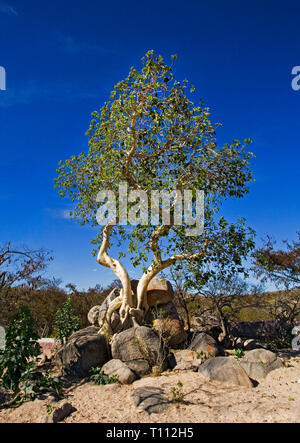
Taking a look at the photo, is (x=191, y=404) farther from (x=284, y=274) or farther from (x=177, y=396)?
(x=284, y=274)

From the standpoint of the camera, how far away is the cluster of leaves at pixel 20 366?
7395 millimetres

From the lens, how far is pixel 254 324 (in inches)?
623

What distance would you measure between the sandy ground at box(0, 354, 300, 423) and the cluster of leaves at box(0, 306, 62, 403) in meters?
0.41

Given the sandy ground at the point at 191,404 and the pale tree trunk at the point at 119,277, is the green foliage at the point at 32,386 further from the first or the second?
the pale tree trunk at the point at 119,277

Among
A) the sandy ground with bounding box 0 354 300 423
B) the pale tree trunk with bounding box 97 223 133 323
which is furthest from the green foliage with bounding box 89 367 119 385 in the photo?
the pale tree trunk with bounding box 97 223 133 323

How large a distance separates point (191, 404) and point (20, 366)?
13.1 ft

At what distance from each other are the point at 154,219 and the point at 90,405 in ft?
16.8

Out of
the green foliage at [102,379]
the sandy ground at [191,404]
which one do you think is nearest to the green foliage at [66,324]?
the green foliage at [102,379]

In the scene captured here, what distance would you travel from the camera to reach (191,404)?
6723 millimetres

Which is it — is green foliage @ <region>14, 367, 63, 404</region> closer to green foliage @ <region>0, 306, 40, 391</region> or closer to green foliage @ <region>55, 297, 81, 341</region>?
green foliage @ <region>0, 306, 40, 391</region>

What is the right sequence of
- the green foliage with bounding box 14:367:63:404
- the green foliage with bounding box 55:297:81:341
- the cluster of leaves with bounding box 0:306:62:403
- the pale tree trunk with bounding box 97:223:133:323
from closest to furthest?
1. the green foliage with bounding box 14:367:63:404
2. the cluster of leaves with bounding box 0:306:62:403
3. the pale tree trunk with bounding box 97:223:133:323
4. the green foliage with bounding box 55:297:81:341

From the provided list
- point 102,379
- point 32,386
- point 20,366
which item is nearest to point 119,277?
point 102,379

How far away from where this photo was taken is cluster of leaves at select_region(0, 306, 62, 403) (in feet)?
24.3
